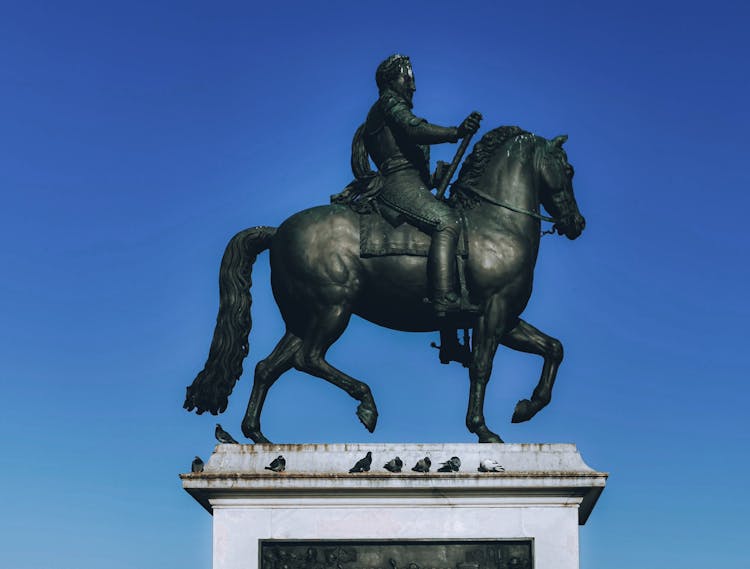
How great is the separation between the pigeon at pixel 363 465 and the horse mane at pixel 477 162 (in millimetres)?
3532

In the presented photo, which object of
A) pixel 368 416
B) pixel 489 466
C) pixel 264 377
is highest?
pixel 264 377

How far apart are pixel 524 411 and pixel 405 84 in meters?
4.46

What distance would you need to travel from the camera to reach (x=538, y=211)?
1792 cm

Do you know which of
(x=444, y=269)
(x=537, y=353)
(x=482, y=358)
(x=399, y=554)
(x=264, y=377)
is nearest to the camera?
(x=399, y=554)

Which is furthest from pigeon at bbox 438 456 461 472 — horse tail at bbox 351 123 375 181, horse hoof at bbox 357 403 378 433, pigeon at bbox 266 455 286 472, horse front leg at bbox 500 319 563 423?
horse tail at bbox 351 123 375 181

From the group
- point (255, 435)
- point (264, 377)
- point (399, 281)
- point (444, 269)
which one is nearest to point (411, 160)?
point (399, 281)

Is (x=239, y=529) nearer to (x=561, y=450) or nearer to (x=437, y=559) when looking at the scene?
(x=437, y=559)

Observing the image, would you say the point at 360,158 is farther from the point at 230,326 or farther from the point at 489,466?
the point at 489,466

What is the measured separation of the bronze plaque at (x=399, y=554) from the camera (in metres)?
16.1

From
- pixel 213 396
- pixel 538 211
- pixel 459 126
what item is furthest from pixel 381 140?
pixel 213 396

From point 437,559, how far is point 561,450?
75.8 inches

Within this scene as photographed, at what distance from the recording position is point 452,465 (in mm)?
16125

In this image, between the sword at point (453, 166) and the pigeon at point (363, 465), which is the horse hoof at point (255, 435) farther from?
the sword at point (453, 166)

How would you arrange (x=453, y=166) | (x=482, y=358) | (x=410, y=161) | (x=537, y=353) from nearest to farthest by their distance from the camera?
(x=482, y=358), (x=537, y=353), (x=453, y=166), (x=410, y=161)
